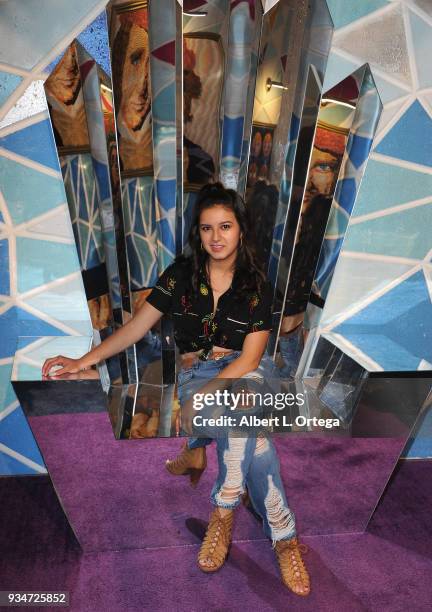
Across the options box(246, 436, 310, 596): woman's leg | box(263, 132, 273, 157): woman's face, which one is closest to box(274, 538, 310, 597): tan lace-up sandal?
box(246, 436, 310, 596): woman's leg

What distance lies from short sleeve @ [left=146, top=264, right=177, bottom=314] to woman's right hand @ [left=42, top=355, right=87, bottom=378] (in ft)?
0.92

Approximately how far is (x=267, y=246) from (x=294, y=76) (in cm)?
48

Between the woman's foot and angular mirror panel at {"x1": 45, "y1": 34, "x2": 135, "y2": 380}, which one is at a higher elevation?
angular mirror panel at {"x1": 45, "y1": 34, "x2": 135, "y2": 380}

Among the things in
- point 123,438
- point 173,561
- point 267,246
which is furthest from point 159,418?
point 267,246

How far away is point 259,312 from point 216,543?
69 centimetres

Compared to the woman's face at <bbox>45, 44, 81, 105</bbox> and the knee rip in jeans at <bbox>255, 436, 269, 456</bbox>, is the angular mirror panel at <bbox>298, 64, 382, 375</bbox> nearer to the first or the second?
the knee rip in jeans at <bbox>255, 436, 269, 456</bbox>

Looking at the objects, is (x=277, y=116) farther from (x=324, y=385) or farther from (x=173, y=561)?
(x=173, y=561)

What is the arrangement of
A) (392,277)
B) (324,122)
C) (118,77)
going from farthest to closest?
(392,277) < (324,122) < (118,77)

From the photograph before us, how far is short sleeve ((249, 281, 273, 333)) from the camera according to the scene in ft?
5.29

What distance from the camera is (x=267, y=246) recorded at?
171cm

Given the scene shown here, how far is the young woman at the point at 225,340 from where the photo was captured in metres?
1.56

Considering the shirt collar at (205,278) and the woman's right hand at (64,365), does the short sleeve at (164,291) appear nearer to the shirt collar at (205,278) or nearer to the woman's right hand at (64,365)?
the shirt collar at (205,278)

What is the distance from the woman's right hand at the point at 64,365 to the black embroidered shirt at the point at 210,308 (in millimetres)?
280

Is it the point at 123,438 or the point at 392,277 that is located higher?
the point at 392,277
